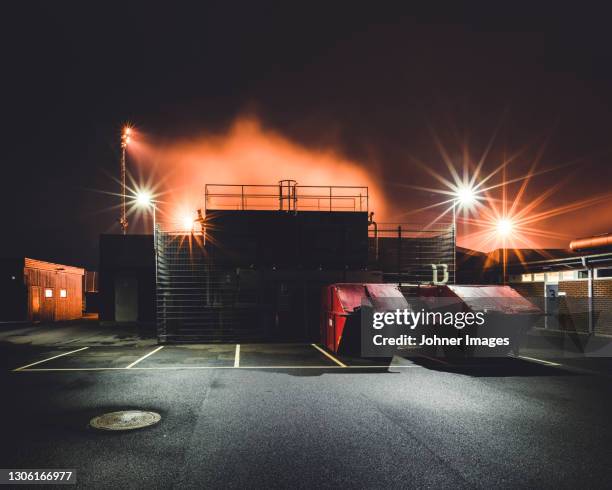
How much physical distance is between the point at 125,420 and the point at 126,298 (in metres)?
20.3

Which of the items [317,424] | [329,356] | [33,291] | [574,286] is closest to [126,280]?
[33,291]

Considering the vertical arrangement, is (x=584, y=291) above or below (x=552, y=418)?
above

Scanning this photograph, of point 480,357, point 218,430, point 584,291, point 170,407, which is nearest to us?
point 218,430

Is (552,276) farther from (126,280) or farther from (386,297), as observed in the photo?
(126,280)

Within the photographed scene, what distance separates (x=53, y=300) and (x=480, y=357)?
28760 millimetres

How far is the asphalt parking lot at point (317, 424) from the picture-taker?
443cm

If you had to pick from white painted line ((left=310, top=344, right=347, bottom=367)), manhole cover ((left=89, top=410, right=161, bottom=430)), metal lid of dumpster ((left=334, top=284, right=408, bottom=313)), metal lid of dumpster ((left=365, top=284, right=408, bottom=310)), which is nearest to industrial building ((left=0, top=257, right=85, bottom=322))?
white painted line ((left=310, top=344, right=347, bottom=367))

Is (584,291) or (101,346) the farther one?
(584,291)

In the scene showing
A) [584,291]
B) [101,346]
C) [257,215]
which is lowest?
[101,346]

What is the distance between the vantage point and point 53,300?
29469 millimetres

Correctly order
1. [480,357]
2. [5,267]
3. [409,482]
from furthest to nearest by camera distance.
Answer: [5,267], [480,357], [409,482]

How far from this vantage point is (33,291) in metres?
26.8

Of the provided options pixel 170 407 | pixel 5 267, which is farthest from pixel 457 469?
pixel 5 267

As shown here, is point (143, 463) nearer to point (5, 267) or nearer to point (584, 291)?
point (584, 291)
